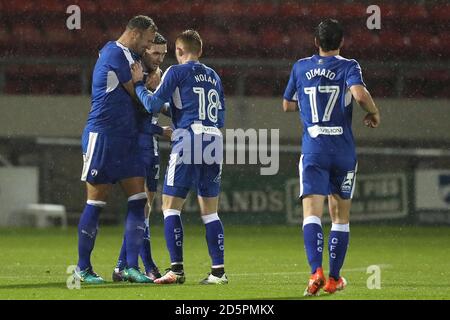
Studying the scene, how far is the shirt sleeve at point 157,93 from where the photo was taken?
280 inches

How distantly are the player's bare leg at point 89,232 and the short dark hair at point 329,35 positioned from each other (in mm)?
1801

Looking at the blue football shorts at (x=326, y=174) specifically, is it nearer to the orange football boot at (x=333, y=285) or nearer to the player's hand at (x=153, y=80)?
the orange football boot at (x=333, y=285)

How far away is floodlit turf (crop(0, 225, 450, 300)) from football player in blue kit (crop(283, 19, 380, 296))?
0.40 metres

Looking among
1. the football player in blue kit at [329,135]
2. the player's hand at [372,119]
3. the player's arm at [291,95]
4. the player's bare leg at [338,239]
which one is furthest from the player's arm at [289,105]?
the player's bare leg at [338,239]

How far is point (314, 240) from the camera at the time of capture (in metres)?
6.50

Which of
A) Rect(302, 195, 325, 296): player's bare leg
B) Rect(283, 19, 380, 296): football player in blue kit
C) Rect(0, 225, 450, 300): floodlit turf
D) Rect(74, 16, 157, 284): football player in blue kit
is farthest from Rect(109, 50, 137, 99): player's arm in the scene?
Rect(302, 195, 325, 296): player's bare leg

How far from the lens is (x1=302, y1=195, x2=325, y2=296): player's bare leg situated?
6320mm

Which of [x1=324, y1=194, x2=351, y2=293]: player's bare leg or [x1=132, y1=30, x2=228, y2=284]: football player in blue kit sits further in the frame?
[x1=132, y1=30, x2=228, y2=284]: football player in blue kit

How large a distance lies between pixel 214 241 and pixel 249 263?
2.45 meters

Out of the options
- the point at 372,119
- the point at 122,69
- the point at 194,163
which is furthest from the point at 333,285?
the point at 122,69

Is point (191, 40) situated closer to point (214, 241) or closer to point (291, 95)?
point (291, 95)

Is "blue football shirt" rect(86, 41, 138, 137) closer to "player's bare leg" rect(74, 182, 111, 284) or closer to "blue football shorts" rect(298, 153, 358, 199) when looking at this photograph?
"player's bare leg" rect(74, 182, 111, 284)

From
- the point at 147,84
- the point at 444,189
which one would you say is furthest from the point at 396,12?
the point at 147,84

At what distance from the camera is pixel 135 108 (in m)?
7.41
